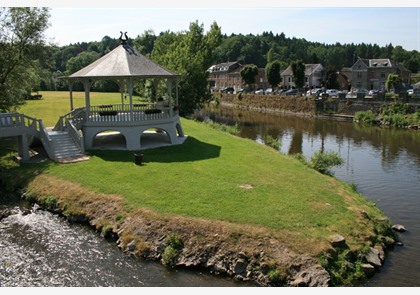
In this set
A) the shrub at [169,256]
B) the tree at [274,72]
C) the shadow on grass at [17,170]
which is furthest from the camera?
the tree at [274,72]

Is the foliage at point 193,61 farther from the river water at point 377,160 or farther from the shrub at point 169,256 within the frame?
the shrub at point 169,256

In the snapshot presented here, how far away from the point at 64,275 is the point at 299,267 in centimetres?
818

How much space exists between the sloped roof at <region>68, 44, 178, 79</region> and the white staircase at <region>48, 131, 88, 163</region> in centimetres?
405

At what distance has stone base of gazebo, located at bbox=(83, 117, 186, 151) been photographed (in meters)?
27.1

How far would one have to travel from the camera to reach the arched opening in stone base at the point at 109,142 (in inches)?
1088

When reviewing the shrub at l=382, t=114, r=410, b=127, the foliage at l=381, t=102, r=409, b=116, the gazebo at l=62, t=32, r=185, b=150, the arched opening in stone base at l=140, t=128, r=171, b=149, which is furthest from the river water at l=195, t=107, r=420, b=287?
the gazebo at l=62, t=32, r=185, b=150

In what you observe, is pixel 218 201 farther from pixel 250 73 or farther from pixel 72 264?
pixel 250 73

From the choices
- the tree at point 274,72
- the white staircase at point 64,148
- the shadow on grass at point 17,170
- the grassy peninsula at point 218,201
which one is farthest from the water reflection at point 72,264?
the tree at point 274,72

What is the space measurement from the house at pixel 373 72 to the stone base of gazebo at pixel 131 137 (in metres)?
76.0

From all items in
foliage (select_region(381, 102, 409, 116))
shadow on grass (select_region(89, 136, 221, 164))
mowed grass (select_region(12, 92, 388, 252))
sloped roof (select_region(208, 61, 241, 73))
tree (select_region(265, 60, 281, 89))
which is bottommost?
mowed grass (select_region(12, 92, 388, 252))

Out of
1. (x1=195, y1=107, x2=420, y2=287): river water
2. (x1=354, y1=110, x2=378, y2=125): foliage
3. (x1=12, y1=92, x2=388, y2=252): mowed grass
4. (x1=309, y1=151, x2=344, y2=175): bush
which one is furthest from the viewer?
(x1=354, y1=110, x2=378, y2=125): foliage

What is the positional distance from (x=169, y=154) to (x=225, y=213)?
10405mm

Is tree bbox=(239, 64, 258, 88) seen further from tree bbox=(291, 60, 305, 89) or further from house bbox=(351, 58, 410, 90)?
house bbox=(351, 58, 410, 90)

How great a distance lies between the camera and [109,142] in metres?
29.2
